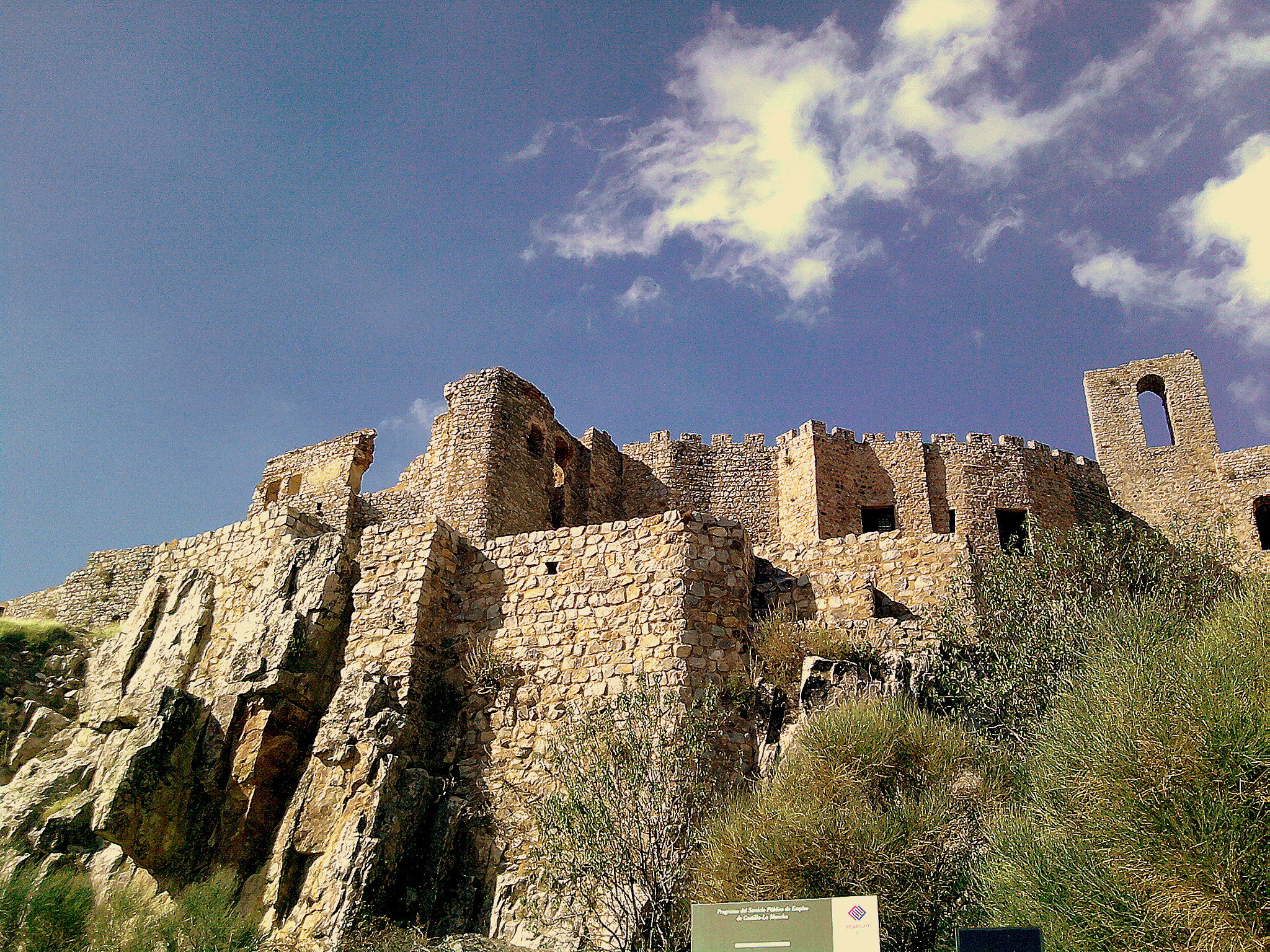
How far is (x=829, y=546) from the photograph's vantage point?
643 inches

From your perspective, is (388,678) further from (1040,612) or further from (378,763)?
(1040,612)

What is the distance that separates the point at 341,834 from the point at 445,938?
1.99m

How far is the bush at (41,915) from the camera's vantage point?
11938 millimetres

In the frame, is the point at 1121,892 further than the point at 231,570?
No

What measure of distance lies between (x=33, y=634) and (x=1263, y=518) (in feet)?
110

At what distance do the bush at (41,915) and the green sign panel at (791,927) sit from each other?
8.75 meters

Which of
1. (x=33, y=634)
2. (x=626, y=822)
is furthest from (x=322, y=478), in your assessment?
(x=626, y=822)

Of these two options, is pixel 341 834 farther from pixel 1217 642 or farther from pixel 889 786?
pixel 1217 642

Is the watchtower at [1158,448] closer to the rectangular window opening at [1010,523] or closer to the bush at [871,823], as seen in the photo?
the rectangular window opening at [1010,523]

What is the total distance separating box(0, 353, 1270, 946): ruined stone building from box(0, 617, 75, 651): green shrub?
2082 millimetres

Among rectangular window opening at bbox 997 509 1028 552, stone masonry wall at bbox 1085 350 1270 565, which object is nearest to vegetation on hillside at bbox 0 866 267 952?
rectangular window opening at bbox 997 509 1028 552

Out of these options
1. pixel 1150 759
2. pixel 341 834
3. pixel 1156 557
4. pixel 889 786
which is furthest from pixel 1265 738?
pixel 341 834

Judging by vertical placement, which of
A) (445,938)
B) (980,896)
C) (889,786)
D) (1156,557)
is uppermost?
(1156,557)

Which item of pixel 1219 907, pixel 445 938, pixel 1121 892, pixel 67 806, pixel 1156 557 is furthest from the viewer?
pixel 1156 557
